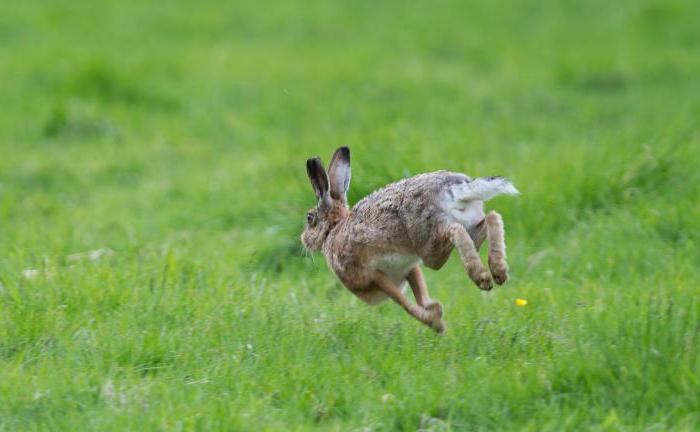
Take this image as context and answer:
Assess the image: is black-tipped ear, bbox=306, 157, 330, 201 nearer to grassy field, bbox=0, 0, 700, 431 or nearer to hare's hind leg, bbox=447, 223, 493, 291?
grassy field, bbox=0, 0, 700, 431

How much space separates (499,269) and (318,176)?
124 centimetres

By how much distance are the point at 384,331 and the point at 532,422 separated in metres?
1.35

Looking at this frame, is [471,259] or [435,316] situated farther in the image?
[435,316]

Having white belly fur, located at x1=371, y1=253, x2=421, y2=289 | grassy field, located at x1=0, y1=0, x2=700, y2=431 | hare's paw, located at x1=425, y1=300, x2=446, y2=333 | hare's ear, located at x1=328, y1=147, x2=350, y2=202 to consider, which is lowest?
grassy field, located at x1=0, y1=0, x2=700, y2=431

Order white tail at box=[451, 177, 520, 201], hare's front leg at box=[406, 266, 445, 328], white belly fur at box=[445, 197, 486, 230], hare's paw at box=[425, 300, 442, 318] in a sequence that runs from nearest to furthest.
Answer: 1. white tail at box=[451, 177, 520, 201]
2. white belly fur at box=[445, 197, 486, 230]
3. hare's paw at box=[425, 300, 442, 318]
4. hare's front leg at box=[406, 266, 445, 328]

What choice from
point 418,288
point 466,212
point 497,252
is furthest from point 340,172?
point 497,252

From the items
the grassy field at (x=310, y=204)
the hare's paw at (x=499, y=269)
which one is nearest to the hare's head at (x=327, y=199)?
the grassy field at (x=310, y=204)

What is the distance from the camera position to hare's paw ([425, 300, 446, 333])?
5.34 meters

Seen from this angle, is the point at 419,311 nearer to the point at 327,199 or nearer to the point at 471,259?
the point at 471,259

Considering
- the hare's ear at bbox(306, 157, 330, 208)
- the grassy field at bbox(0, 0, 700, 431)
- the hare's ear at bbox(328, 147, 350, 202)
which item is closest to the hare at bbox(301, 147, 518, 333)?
the hare's ear at bbox(306, 157, 330, 208)

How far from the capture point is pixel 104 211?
8688 millimetres

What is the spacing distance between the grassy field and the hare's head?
44 cm

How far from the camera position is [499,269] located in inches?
199

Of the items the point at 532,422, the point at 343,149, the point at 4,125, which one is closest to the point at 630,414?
the point at 532,422
